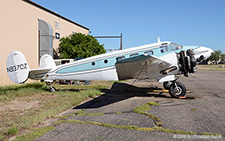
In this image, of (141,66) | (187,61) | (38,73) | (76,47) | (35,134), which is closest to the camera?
(35,134)

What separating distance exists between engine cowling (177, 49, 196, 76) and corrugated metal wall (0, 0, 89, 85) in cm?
1326

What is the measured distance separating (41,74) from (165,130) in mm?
9113

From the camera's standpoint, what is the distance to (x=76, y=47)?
20.5 m

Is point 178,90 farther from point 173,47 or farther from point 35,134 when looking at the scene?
point 35,134

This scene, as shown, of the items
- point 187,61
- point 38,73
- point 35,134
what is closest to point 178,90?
point 187,61

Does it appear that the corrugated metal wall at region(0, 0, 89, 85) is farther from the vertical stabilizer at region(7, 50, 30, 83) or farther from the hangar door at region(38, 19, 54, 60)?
the vertical stabilizer at region(7, 50, 30, 83)

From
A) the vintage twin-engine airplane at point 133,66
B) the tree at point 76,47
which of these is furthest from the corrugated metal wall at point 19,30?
the vintage twin-engine airplane at point 133,66

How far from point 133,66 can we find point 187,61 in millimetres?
3073

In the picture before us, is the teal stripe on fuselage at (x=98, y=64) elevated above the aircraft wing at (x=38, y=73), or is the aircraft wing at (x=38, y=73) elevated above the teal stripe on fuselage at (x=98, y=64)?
the teal stripe on fuselage at (x=98, y=64)

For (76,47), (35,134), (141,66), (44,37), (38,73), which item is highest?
(44,37)

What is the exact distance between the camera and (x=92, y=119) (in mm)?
5484

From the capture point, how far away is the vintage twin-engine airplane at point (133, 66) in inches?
329

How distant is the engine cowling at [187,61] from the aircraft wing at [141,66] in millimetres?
690

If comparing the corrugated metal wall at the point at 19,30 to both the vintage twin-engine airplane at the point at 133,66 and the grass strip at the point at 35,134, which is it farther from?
the grass strip at the point at 35,134
